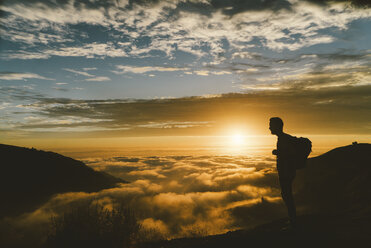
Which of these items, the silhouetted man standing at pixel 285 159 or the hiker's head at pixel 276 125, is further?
the hiker's head at pixel 276 125

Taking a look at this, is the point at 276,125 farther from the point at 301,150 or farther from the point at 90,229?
the point at 90,229

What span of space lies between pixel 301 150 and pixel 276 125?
3.15ft

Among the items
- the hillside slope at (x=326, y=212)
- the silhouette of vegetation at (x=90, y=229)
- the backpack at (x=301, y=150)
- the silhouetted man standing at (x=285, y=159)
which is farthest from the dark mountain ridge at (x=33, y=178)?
the backpack at (x=301, y=150)

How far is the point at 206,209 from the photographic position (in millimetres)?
149875

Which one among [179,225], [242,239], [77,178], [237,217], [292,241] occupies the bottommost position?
[179,225]

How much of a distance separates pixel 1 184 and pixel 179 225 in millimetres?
102599

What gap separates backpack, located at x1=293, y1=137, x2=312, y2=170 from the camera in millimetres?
6238

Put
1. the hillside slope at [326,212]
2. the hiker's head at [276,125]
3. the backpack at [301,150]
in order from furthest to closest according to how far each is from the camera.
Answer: the hillside slope at [326,212] → the hiker's head at [276,125] → the backpack at [301,150]

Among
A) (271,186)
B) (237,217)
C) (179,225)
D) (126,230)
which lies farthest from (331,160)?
(179,225)

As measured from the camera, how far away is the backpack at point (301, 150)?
6238 mm

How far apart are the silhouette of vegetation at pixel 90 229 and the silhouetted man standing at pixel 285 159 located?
1342cm

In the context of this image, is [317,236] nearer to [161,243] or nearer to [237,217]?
[161,243]

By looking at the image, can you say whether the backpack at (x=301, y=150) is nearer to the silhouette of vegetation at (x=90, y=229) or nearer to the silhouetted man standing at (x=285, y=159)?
the silhouetted man standing at (x=285, y=159)

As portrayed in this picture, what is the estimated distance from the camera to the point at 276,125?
648 centimetres
